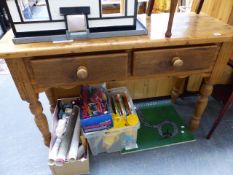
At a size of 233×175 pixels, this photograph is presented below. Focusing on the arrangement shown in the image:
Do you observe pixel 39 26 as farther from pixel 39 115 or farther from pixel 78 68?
pixel 39 115

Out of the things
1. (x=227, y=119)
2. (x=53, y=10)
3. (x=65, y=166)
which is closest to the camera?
(x=53, y=10)

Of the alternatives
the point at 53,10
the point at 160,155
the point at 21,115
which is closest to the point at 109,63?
the point at 53,10

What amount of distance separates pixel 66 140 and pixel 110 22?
0.67 m

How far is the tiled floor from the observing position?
1.10 meters

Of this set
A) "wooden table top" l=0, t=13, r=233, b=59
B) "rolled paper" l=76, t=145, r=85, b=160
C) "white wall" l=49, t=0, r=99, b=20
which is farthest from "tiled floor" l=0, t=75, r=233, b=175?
"white wall" l=49, t=0, r=99, b=20

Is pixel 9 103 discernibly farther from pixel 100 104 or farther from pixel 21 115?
pixel 100 104

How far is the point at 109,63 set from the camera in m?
0.78

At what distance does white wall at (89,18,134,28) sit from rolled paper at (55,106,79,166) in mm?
572

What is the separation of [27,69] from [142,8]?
4.09ft

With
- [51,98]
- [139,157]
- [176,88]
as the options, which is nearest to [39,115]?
[51,98]

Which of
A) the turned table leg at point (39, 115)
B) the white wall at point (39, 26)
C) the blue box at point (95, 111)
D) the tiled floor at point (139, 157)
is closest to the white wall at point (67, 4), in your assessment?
the white wall at point (39, 26)

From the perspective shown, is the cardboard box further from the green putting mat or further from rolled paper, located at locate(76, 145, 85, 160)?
the green putting mat

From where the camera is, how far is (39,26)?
0.75 metres

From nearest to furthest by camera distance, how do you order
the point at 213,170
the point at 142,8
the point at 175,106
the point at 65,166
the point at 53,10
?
the point at 53,10
the point at 65,166
the point at 213,170
the point at 175,106
the point at 142,8
